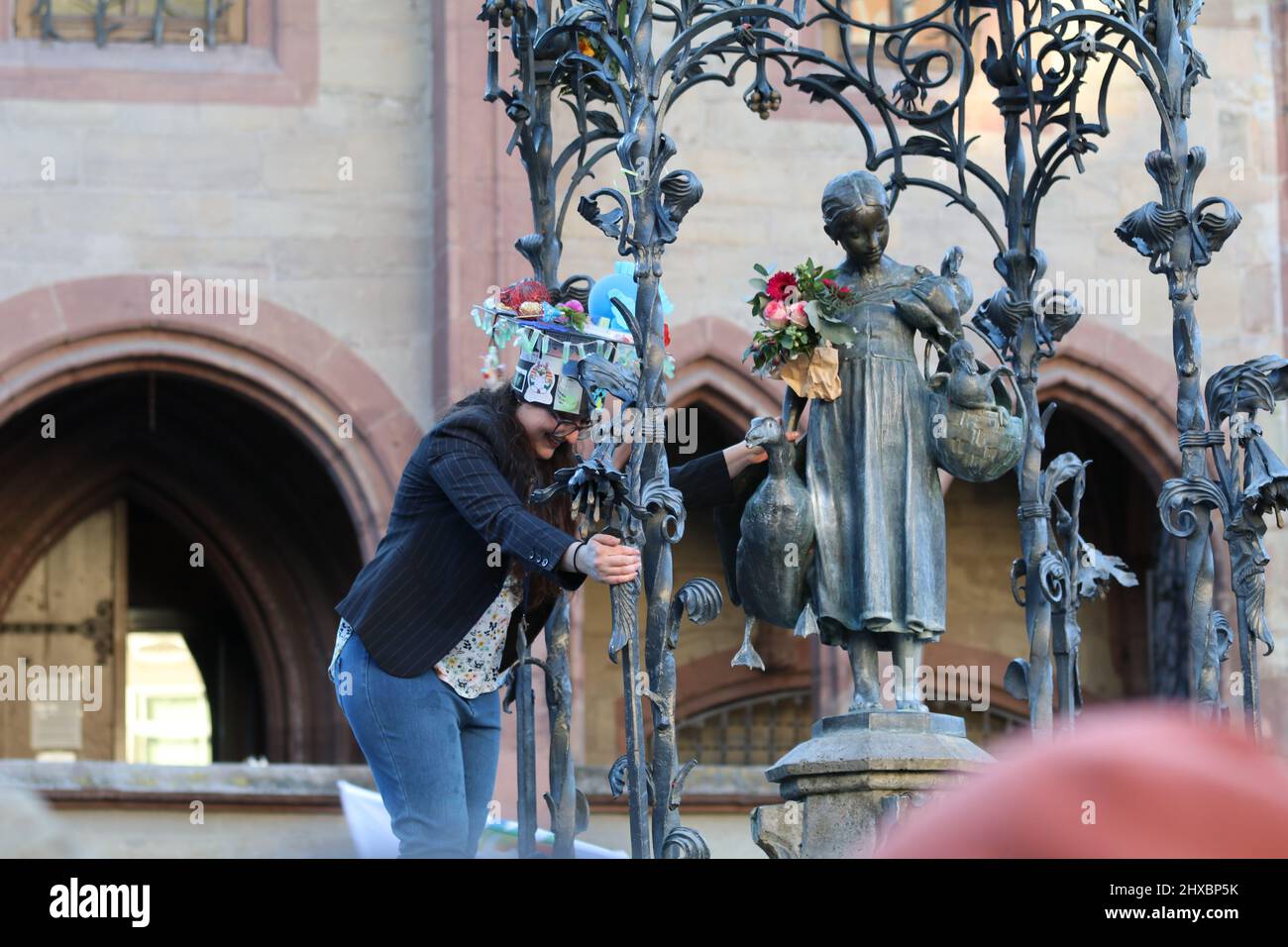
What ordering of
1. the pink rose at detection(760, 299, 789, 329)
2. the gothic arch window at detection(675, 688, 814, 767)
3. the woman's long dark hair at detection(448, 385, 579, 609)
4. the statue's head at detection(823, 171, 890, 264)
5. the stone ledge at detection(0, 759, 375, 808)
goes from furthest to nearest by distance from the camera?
the gothic arch window at detection(675, 688, 814, 767) → the stone ledge at detection(0, 759, 375, 808) → the statue's head at detection(823, 171, 890, 264) → the pink rose at detection(760, 299, 789, 329) → the woman's long dark hair at detection(448, 385, 579, 609)

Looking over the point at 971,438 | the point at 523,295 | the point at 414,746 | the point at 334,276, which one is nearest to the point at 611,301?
the point at 523,295

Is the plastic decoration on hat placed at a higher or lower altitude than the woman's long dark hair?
higher

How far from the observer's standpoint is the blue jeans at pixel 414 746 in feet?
17.0

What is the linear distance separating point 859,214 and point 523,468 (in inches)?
55.5

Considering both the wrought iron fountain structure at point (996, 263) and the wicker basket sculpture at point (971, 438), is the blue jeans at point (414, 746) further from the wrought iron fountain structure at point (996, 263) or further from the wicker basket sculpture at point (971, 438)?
the wicker basket sculpture at point (971, 438)

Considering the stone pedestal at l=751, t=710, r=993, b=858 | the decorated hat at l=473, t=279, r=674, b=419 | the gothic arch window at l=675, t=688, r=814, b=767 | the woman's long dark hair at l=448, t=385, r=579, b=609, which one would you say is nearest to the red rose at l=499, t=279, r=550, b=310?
the decorated hat at l=473, t=279, r=674, b=419

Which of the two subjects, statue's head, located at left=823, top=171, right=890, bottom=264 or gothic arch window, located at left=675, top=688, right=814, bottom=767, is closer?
statue's head, located at left=823, top=171, right=890, bottom=264

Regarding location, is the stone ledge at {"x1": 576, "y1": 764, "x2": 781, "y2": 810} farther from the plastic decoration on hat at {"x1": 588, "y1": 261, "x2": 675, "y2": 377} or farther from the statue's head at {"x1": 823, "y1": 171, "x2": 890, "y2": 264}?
the plastic decoration on hat at {"x1": 588, "y1": 261, "x2": 675, "y2": 377}

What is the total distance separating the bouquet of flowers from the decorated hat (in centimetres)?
45

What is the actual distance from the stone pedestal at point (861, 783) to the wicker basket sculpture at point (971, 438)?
0.72 metres

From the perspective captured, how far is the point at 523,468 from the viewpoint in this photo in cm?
559

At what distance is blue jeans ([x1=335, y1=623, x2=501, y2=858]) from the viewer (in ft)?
17.0

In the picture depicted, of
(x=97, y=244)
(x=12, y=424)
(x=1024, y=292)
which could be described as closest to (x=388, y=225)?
(x=97, y=244)

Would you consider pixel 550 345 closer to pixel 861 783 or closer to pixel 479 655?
pixel 479 655
